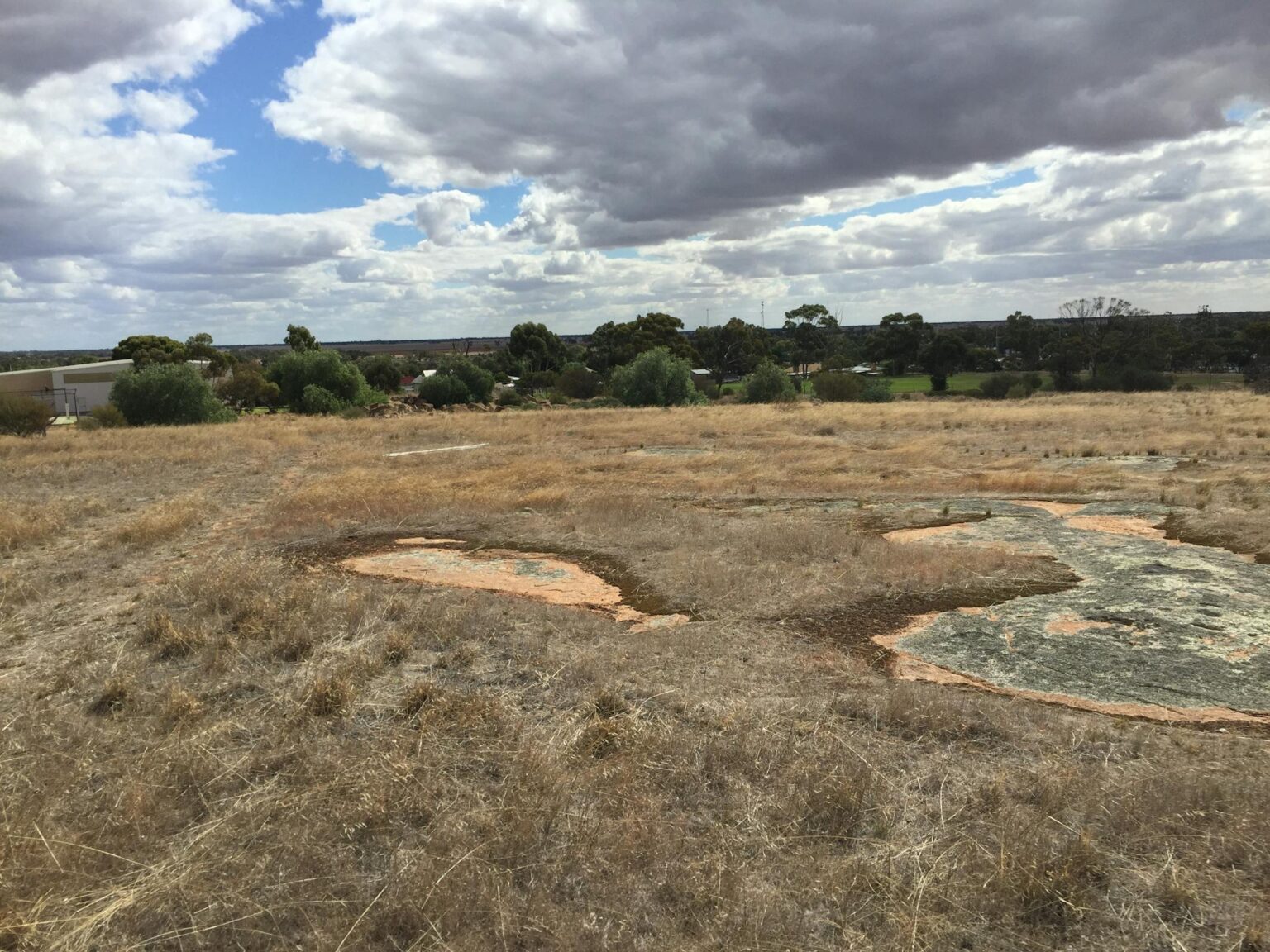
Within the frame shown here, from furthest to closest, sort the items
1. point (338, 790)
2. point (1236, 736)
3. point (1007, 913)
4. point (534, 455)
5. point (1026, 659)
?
point (534, 455) → point (1026, 659) → point (1236, 736) → point (338, 790) → point (1007, 913)

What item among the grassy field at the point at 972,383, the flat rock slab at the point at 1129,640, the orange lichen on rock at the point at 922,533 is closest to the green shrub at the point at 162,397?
the orange lichen on rock at the point at 922,533

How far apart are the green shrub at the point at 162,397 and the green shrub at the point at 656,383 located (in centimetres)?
2527

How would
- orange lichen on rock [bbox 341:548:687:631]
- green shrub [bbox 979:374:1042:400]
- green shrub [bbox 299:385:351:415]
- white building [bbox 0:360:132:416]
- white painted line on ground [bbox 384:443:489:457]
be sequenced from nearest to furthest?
1. orange lichen on rock [bbox 341:548:687:631]
2. white painted line on ground [bbox 384:443:489:457]
3. green shrub [bbox 299:385:351:415]
4. green shrub [bbox 979:374:1042:400]
5. white building [bbox 0:360:132:416]

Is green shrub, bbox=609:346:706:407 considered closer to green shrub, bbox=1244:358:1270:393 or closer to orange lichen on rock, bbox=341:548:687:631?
green shrub, bbox=1244:358:1270:393

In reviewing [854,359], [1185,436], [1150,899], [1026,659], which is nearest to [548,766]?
[1150,899]

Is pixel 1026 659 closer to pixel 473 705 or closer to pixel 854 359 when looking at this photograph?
pixel 473 705

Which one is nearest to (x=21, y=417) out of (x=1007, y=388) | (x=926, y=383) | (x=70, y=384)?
(x=70, y=384)

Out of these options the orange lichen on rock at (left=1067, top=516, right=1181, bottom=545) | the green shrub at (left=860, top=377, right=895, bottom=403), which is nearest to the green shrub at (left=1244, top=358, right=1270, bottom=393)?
the green shrub at (left=860, top=377, right=895, bottom=403)

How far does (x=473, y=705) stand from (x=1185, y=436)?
2849 cm

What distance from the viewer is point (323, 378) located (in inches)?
2333

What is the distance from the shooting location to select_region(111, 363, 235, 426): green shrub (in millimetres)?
40875

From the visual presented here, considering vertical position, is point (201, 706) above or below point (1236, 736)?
above

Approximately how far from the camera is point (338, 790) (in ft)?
16.4

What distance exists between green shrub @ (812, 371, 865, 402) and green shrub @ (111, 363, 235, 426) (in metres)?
37.1
